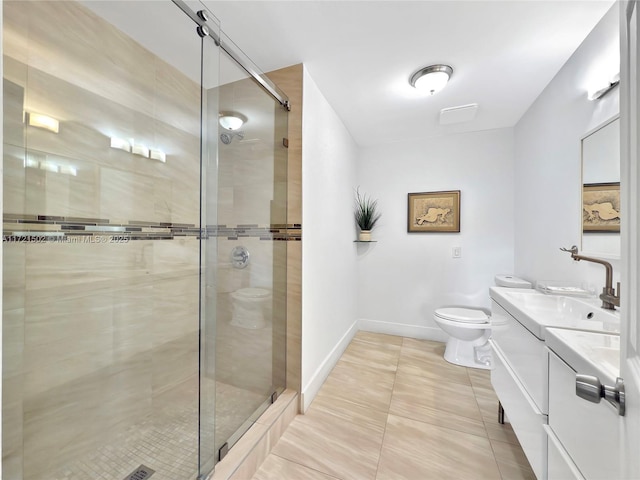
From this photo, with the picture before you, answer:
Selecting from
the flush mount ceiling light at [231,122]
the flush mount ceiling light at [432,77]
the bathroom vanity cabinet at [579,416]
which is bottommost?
the bathroom vanity cabinet at [579,416]

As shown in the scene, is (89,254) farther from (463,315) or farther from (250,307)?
(463,315)

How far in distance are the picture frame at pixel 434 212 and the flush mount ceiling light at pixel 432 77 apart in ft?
3.93

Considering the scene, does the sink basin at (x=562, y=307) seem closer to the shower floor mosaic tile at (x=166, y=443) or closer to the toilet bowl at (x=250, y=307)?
the toilet bowl at (x=250, y=307)

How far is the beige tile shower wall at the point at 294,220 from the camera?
1.79 metres

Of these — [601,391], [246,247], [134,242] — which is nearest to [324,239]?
[246,247]

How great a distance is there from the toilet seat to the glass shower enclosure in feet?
4.86

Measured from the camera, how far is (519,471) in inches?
52.9

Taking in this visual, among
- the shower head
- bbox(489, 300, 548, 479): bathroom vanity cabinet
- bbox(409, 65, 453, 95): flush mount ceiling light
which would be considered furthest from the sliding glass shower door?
bbox(489, 300, 548, 479): bathroom vanity cabinet

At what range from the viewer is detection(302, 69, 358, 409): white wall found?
6.10 feet

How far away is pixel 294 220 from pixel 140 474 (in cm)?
150

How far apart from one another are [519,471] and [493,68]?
2.30 m

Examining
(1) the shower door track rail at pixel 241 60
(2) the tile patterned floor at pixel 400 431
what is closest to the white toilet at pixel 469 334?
(2) the tile patterned floor at pixel 400 431

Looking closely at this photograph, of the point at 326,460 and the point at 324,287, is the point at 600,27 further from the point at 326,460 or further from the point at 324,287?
the point at 326,460

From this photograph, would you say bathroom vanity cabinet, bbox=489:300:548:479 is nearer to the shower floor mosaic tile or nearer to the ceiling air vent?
the shower floor mosaic tile
